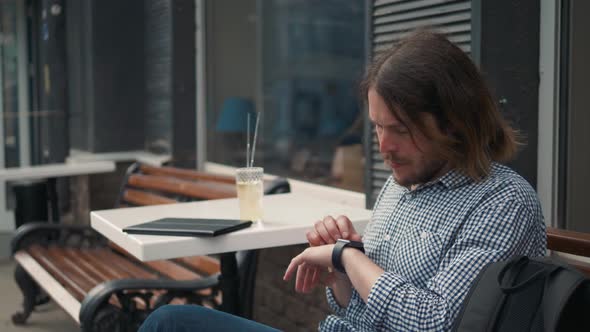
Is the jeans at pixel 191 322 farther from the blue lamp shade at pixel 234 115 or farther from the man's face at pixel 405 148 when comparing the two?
the blue lamp shade at pixel 234 115

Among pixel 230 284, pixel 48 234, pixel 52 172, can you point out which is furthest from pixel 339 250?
pixel 52 172

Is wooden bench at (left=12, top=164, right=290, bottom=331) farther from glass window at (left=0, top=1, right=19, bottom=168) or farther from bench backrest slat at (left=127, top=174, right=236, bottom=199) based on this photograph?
glass window at (left=0, top=1, right=19, bottom=168)

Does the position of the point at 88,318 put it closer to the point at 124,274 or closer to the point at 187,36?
the point at 124,274

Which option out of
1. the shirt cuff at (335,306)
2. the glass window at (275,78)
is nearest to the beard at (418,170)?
the shirt cuff at (335,306)

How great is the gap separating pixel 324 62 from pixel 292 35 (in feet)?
1.18

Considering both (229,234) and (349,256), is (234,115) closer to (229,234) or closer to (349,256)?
(229,234)

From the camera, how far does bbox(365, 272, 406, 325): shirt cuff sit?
144 centimetres

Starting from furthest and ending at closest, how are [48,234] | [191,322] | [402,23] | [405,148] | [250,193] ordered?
[48,234] → [402,23] → [250,193] → [191,322] → [405,148]

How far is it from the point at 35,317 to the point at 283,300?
1.59 meters

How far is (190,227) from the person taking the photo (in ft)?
7.02

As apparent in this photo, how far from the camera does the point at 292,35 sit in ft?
15.2

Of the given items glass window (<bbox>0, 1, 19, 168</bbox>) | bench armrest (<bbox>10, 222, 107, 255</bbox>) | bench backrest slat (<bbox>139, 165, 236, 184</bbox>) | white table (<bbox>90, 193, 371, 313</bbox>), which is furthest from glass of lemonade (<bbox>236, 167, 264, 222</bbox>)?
glass window (<bbox>0, 1, 19, 168</bbox>)

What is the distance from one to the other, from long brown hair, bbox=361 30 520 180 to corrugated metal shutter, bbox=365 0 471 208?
792 mm

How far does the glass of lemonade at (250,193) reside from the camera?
2.30m
